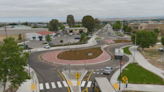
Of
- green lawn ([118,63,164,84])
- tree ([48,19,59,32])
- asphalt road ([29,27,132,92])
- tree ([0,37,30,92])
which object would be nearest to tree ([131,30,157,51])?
asphalt road ([29,27,132,92])

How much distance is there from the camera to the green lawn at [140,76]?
21.5 meters

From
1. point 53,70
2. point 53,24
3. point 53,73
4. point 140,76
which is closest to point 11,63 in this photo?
point 53,73

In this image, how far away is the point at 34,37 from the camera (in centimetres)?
7044

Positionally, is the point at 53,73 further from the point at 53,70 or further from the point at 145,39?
the point at 145,39

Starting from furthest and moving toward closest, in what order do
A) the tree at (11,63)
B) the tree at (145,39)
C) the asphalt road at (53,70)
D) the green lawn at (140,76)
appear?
the tree at (145,39) → the asphalt road at (53,70) → the green lawn at (140,76) → the tree at (11,63)

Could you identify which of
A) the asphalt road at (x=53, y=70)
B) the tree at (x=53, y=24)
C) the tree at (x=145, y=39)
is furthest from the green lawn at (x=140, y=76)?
the tree at (x=53, y=24)

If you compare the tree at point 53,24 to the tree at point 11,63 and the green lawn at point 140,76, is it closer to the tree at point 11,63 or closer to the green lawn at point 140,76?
the green lawn at point 140,76

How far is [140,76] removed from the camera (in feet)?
76.5

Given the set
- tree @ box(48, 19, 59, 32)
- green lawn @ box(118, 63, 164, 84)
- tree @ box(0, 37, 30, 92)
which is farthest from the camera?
tree @ box(48, 19, 59, 32)

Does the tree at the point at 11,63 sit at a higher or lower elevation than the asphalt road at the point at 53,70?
higher

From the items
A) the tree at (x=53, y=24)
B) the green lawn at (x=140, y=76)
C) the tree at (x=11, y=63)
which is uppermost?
the tree at (x=53, y=24)

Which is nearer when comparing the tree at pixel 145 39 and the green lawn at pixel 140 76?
the green lawn at pixel 140 76

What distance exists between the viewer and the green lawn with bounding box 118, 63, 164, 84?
2147 centimetres

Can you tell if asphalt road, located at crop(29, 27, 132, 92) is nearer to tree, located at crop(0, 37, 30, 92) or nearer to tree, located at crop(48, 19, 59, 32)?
tree, located at crop(0, 37, 30, 92)
